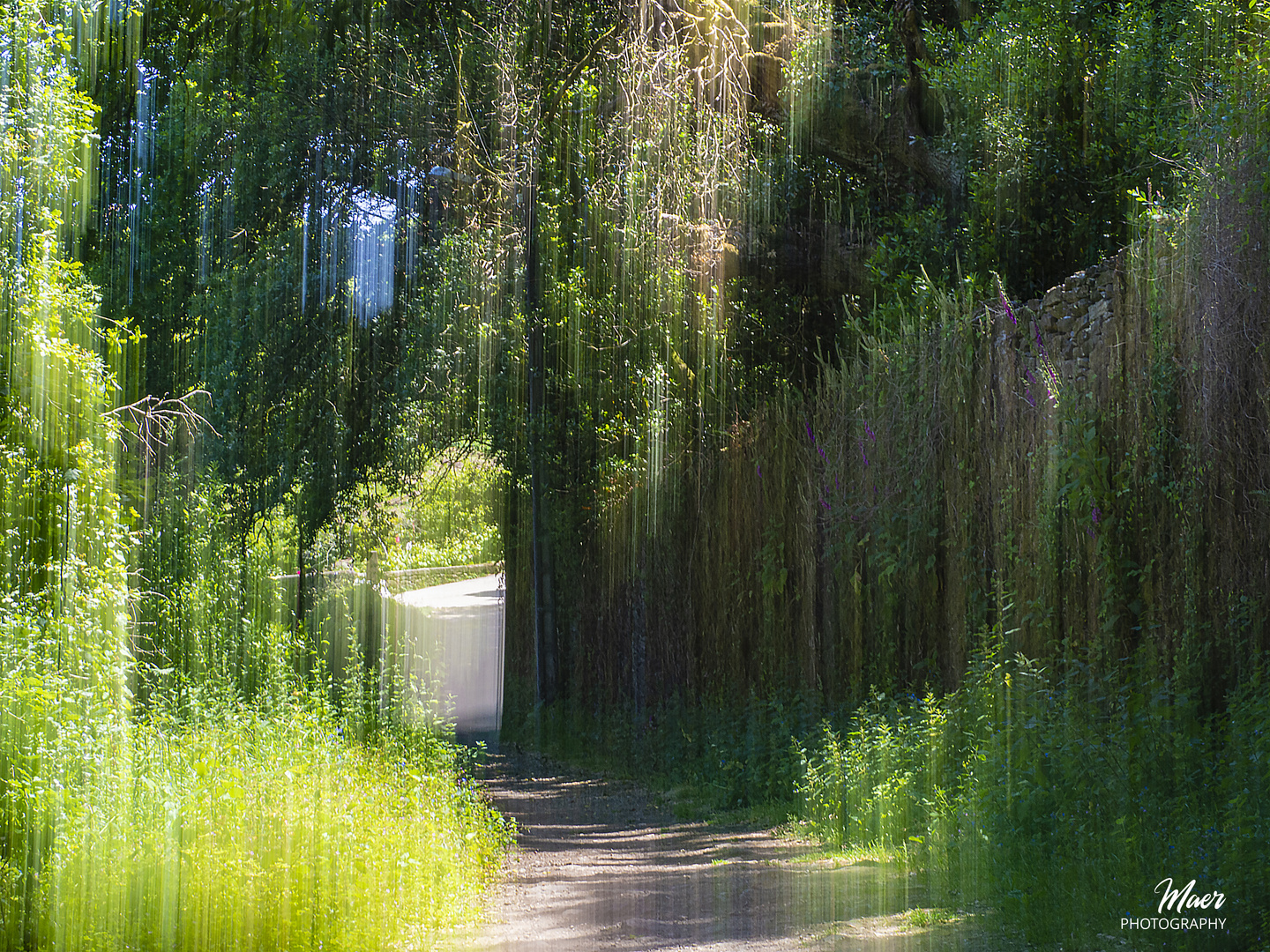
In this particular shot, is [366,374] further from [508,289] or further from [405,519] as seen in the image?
[405,519]

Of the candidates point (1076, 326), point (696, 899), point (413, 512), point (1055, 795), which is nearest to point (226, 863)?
point (696, 899)

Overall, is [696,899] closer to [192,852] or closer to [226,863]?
[226,863]

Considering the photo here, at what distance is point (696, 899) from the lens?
20.2ft

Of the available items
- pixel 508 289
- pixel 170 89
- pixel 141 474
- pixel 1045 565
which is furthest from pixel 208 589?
pixel 1045 565

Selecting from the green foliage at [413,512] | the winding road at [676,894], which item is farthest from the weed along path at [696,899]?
the green foliage at [413,512]

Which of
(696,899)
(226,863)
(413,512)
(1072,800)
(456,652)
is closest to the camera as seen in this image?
(226,863)

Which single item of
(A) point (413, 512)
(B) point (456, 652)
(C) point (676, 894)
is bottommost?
(B) point (456, 652)

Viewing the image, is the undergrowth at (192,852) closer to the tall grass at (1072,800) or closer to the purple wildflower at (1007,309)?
the tall grass at (1072,800)

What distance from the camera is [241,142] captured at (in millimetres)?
13344

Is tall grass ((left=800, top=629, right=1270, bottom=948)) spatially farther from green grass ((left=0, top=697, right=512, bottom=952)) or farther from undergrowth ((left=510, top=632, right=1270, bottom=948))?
green grass ((left=0, top=697, right=512, bottom=952))

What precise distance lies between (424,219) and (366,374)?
6.69 feet

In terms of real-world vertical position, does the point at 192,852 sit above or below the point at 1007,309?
below

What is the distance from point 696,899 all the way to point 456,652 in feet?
92.0

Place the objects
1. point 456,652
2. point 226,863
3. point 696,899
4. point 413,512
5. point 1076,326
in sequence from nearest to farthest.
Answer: point 226,863 → point 696,899 → point 1076,326 → point 413,512 → point 456,652
